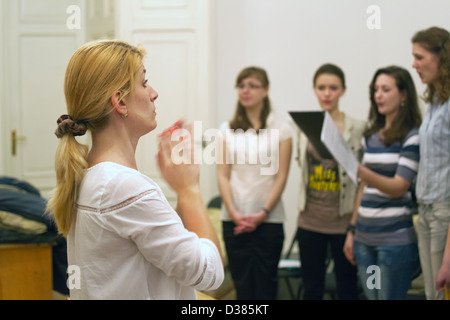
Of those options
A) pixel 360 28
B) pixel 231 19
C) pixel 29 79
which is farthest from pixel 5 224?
pixel 360 28

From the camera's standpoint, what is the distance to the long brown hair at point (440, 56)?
5.69 ft

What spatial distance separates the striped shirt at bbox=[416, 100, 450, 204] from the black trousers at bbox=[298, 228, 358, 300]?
24.4 inches

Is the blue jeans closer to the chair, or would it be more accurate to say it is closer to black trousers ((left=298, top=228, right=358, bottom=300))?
black trousers ((left=298, top=228, right=358, bottom=300))

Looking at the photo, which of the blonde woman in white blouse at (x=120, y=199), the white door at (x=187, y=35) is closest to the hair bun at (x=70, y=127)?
the blonde woman in white blouse at (x=120, y=199)

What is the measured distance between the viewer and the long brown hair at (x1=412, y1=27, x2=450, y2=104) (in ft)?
5.69

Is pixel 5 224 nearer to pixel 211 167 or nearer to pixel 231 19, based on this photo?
pixel 211 167

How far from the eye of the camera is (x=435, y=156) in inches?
69.7

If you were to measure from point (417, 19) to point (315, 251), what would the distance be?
114 cm

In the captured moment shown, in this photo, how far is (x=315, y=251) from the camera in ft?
7.81

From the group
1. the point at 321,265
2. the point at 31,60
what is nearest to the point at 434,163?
the point at 321,265

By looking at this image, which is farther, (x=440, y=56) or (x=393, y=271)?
(x=393, y=271)

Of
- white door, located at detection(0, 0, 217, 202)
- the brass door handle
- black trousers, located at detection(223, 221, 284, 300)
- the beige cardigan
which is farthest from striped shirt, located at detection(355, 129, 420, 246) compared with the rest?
the brass door handle

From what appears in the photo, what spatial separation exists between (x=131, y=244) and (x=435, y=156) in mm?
1288

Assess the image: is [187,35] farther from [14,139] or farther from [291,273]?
[291,273]
